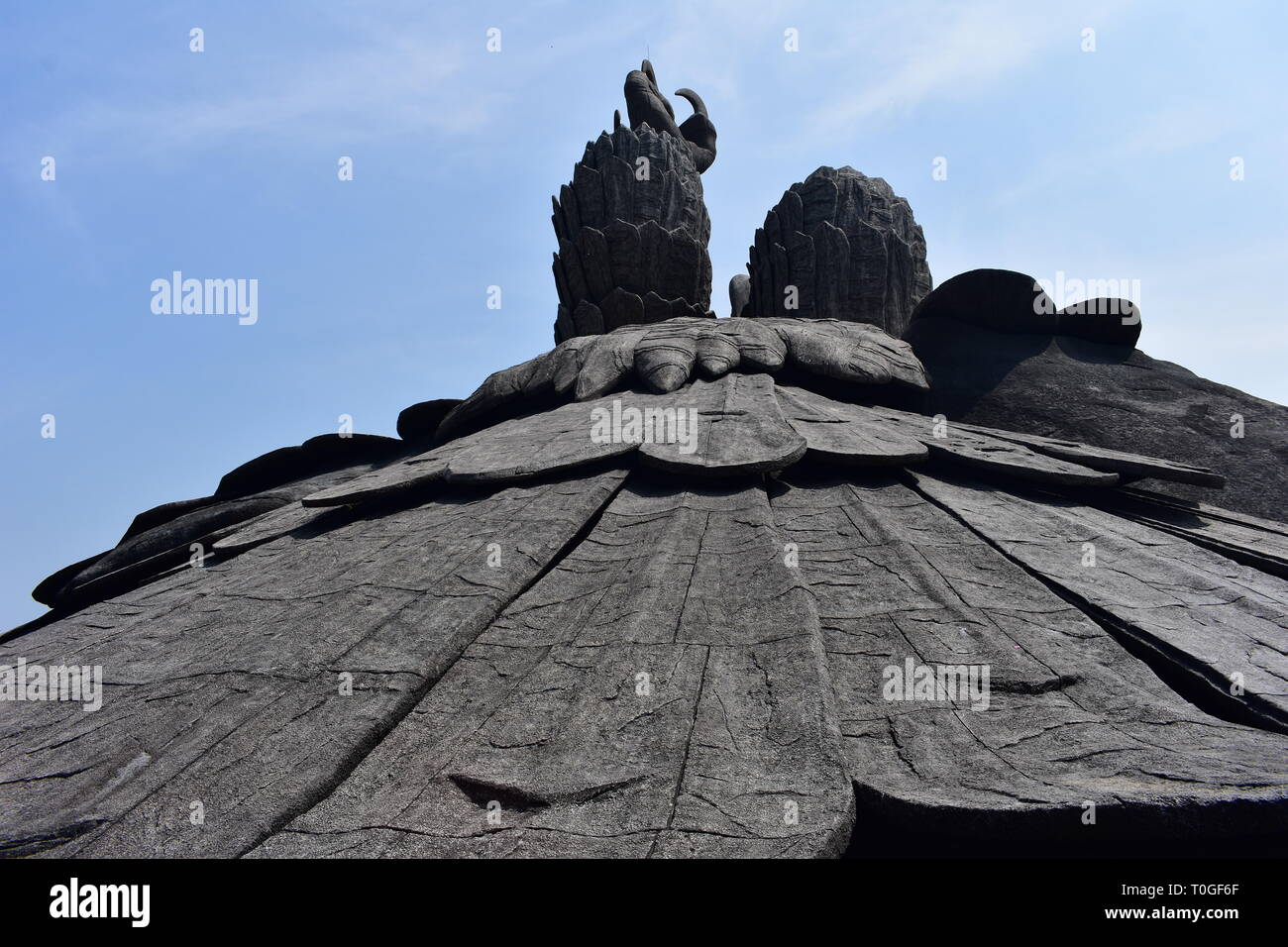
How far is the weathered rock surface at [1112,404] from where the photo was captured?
441cm

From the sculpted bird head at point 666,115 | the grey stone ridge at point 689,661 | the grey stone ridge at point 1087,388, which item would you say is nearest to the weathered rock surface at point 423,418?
the grey stone ridge at point 689,661

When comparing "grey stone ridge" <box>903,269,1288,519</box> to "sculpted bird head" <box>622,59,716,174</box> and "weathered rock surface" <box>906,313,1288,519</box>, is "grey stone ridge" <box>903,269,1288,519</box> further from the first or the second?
"sculpted bird head" <box>622,59,716,174</box>

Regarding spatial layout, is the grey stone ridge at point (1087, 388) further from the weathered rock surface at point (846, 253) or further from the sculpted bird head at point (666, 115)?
the sculpted bird head at point (666, 115)

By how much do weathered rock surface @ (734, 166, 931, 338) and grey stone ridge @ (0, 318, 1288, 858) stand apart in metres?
2.76

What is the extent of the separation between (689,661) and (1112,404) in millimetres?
4013

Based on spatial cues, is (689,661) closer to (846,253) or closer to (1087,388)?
(1087,388)

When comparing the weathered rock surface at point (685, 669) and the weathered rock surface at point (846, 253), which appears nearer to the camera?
the weathered rock surface at point (685, 669)

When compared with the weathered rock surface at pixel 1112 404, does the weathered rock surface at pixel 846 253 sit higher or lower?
higher

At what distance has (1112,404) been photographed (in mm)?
5082

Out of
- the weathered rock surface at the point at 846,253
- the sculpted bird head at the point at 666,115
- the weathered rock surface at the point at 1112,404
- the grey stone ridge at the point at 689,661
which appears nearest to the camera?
the grey stone ridge at the point at 689,661

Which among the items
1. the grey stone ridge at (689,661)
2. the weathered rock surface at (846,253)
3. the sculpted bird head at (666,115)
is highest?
the sculpted bird head at (666,115)

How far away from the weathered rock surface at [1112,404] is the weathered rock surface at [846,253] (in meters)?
0.67

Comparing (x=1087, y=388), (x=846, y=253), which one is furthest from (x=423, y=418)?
(x=1087, y=388)
